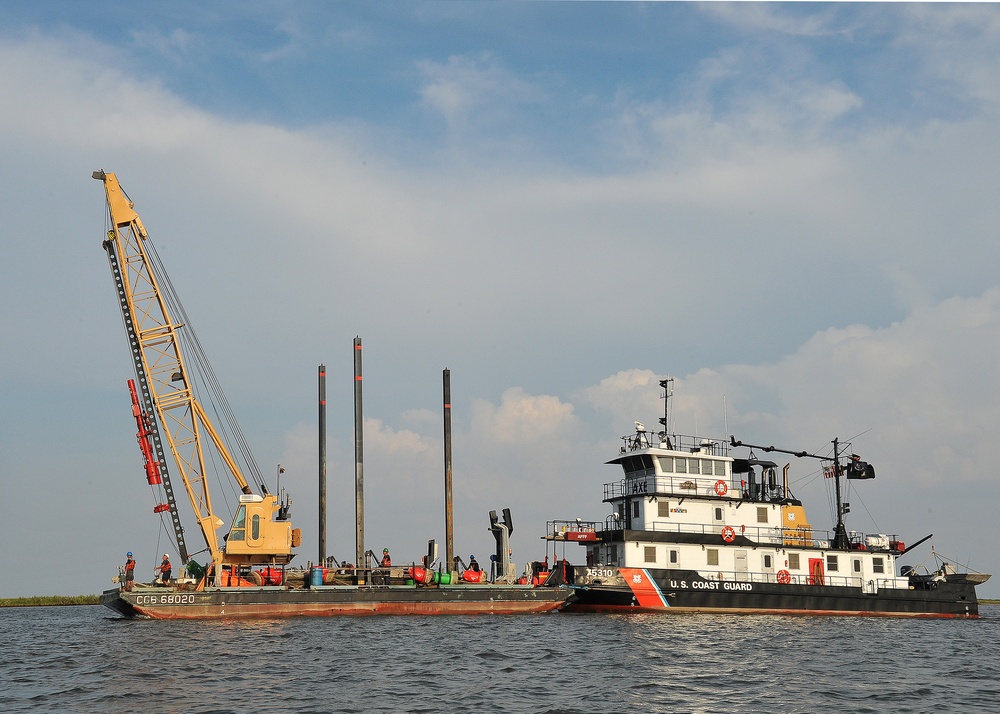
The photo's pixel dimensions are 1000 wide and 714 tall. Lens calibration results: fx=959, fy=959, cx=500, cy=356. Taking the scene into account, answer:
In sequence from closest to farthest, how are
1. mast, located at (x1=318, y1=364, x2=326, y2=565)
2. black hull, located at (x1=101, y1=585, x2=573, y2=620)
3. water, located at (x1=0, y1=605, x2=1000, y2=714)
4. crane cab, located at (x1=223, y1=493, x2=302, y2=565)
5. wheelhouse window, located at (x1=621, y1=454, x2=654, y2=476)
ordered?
water, located at (x1=0, y1=605, x2=1000, y2=714)
black hull, located at (x1=101, y1=585, x2=573, y2=620)
crane cab, located at (x1=223, y1=493, x2=302, y2=565)
wheelhouse window, located at (x1=621, y1=454, x2=654, y2=476)
mast, located at (x1=318, y1=364, x2=326, y2=565)

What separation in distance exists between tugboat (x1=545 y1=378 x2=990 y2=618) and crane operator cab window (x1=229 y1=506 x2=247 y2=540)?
13.9 metres

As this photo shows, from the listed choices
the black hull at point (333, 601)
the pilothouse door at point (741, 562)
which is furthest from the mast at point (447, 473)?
the pilothouse door at point (741, 562)

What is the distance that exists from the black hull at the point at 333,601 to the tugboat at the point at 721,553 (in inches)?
102

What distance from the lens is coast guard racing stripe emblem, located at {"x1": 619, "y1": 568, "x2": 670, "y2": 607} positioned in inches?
1635

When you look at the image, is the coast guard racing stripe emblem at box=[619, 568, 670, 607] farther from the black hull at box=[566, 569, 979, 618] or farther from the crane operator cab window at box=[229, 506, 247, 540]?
the crane operator cab window at box=[229, 506, 247, 540]

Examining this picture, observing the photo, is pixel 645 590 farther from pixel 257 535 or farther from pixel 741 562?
pixel 257 535

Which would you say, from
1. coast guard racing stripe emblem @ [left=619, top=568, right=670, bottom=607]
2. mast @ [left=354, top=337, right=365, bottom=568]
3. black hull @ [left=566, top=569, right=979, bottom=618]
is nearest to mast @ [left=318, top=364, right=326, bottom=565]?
mast @ [left=354, top=337, right=365, bottom=568]

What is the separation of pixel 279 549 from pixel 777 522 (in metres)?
23.0

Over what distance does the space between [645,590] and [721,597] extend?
11.8 ft

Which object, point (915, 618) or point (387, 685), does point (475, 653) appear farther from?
point (915, 618)

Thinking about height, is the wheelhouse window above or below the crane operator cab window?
above

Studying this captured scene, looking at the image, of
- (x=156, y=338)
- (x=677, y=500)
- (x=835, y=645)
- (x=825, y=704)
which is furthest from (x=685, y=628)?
(x=156, y=338)

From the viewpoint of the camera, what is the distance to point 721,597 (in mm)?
42344

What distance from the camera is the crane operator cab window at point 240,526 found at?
4103cm
